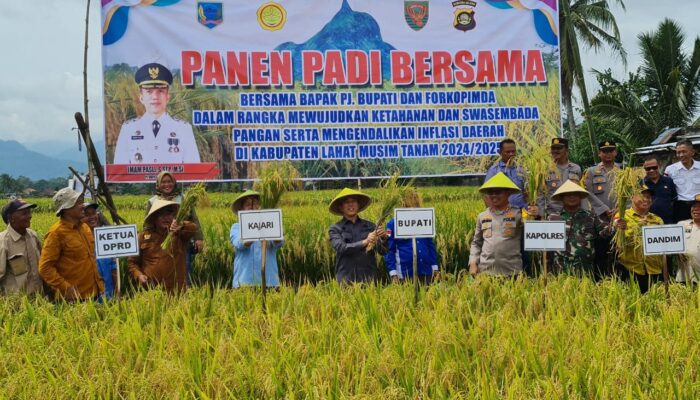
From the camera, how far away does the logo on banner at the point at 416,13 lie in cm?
852

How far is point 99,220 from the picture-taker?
Answer: 6.07 metres

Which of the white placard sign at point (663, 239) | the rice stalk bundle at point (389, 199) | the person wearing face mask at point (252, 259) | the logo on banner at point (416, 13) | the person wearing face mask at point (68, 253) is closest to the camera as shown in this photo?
the white placard sign at point (663, 239)

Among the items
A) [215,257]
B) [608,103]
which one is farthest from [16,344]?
[608,103]

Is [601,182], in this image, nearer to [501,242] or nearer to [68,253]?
[501,242]

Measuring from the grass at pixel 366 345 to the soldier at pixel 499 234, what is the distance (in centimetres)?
86

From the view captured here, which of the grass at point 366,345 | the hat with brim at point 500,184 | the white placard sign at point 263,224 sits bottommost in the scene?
the grass at point 366,345

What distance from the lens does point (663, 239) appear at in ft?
13.2

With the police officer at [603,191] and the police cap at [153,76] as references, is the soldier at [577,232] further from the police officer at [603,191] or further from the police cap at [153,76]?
the police cap at [153,76]

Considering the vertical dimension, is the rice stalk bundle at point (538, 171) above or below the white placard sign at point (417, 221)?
above

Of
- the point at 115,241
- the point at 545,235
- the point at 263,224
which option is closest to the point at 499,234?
the point at 545,235

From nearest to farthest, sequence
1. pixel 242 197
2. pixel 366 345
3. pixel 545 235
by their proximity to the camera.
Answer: pixel 366 345, pixel 545 235, pixel 242 197

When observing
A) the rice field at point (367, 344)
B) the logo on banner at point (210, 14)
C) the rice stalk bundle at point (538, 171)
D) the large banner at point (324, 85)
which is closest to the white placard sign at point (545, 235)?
the rice field at point (367, 344)

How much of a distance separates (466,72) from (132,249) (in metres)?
5.80

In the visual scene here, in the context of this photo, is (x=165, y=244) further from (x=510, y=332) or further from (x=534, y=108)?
(x=534, y=108)
